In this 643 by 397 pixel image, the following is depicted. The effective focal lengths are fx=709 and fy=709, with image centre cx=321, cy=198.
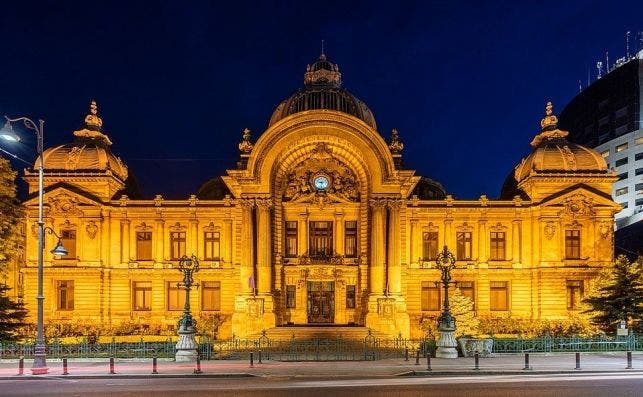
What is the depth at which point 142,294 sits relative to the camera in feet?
166

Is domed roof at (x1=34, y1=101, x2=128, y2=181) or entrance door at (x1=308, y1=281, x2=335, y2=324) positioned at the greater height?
domed roof at (x1=34, y1=101, x2=128, y2=181)

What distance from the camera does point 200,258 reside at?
167 ft

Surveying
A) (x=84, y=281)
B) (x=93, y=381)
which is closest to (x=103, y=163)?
(x=84, y=281)

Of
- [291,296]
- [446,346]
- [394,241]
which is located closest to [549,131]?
[394,241]

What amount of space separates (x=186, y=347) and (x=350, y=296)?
63.2 ft

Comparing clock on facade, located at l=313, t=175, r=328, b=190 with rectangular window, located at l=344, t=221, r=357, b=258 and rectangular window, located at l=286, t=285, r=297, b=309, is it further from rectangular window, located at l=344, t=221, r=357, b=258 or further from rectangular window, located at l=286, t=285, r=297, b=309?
rectangular window, located at l=286, t=285, r=297, b=309

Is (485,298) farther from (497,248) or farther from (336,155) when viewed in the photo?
(336,155)

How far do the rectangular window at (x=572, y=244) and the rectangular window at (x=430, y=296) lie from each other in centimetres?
940

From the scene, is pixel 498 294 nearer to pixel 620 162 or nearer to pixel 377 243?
pixel 377 243

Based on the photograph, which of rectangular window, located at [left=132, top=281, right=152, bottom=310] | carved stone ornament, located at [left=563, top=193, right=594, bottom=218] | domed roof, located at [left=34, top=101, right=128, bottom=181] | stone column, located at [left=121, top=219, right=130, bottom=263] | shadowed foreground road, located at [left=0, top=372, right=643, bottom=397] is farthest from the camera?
rectangular window, located at [left=132, top=281, right=152, bottom=310]

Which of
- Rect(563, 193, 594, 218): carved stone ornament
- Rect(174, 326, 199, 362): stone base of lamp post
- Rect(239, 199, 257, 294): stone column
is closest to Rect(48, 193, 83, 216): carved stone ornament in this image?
Rect(239, 199, 257, 294): stone column

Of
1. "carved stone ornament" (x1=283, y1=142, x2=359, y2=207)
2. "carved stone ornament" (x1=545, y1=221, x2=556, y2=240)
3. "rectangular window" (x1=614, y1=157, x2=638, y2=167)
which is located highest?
"rectangular window" (x1=614, y1=157, x2=638, y2=167)

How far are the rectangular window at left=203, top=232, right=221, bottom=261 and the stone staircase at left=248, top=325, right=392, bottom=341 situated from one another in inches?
347

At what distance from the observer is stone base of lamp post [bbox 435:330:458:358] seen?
3238 cm
